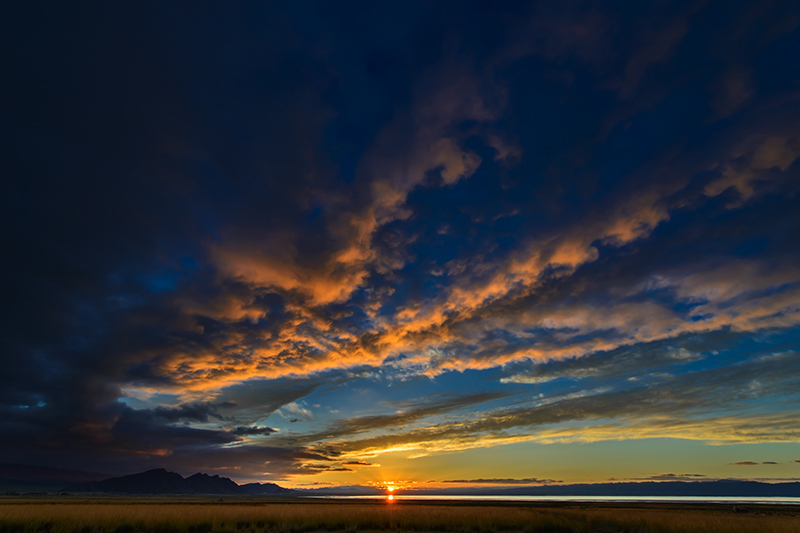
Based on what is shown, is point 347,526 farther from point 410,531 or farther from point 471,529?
point 471,529

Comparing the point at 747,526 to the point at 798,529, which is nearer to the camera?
the point at 798,529

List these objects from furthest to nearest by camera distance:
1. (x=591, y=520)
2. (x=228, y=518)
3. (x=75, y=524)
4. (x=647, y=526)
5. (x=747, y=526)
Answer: (x=591, y=520)
(x=228, y=518)
(x=647, y=526)
(x=747, y=526)
(x=75, y=524)

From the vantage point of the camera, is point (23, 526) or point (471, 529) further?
point (471, 529)

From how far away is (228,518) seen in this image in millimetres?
28391

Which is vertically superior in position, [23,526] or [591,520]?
[23,526]

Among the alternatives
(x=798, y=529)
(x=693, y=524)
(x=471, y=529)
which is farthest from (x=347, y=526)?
(x=798, y=529)

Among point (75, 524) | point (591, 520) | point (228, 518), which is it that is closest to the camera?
point (75, 524)

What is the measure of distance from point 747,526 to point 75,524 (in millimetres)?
45869

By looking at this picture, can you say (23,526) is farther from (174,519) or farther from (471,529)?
(471,529)

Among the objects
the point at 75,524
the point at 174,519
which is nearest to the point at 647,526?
the point at 174,519

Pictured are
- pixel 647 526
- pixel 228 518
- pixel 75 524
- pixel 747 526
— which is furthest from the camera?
pixel 228 518

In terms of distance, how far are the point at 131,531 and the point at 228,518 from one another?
6914 mm

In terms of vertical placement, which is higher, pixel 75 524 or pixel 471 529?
pixel 75 524

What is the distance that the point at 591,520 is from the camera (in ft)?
107
